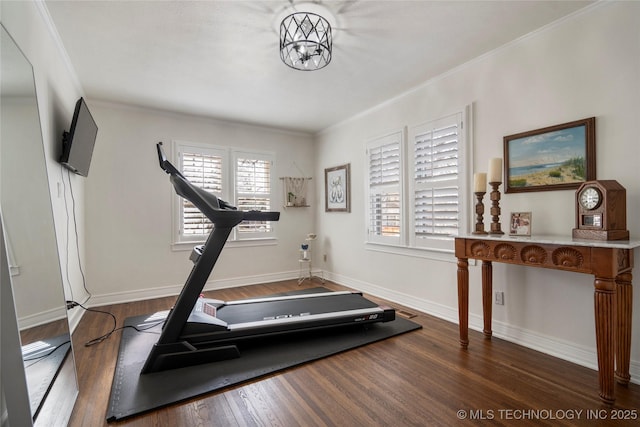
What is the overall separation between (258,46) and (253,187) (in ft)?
8.07

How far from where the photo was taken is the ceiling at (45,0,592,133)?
6.64 feet

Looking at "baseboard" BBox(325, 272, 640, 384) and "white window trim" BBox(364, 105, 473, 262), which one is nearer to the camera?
"baseboard" BBox(325, 272, 640, 384)

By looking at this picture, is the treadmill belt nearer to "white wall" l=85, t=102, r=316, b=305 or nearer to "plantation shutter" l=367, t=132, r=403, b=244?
"plantation shutter" l=367, t=132, r=403, b=244

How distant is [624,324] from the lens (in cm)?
173

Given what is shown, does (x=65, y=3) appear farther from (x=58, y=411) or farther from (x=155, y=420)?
(x=155, y=420)

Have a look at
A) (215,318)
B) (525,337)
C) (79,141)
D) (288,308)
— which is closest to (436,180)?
(525,337)

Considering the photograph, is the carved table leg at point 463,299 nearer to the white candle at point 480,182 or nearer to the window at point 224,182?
the white candle at point 480,182

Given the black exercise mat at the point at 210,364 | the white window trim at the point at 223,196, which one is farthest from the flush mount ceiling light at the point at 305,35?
the white window trim at the point at 223,196

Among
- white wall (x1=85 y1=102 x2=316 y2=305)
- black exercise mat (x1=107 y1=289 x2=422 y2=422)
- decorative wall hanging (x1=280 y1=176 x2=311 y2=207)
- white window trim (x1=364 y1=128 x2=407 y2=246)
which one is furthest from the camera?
decorative wall hanging (x1=280 y1=176 x2=311 y2=207)

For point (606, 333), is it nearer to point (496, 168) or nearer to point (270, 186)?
point (496, 168)

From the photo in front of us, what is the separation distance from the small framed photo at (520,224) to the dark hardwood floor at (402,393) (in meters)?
0.92

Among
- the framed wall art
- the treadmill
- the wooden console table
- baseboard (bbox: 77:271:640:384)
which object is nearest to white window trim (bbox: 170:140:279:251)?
baseboard (bbox: 77:271:640:384)

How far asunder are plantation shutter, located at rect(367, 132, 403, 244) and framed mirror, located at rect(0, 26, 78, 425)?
3108mm

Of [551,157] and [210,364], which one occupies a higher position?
[551,157]
